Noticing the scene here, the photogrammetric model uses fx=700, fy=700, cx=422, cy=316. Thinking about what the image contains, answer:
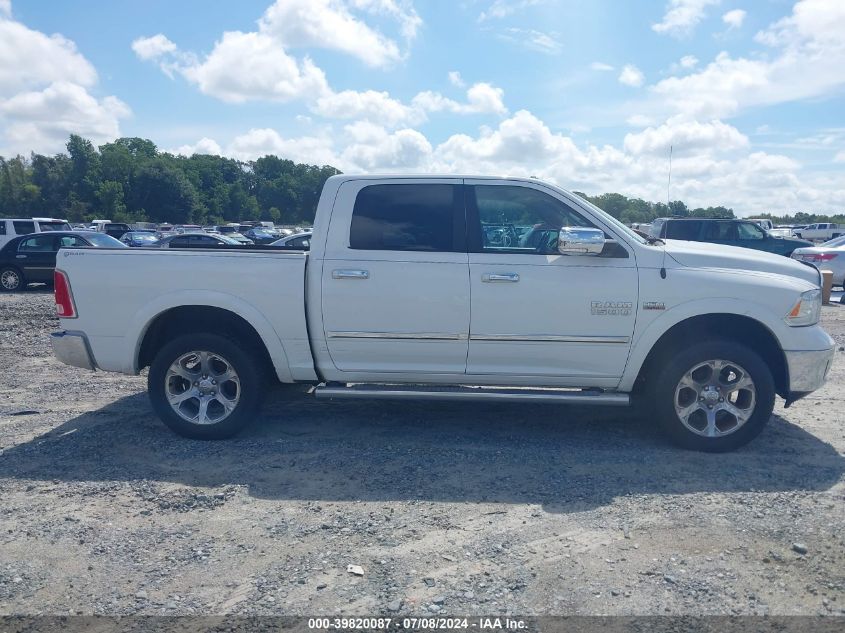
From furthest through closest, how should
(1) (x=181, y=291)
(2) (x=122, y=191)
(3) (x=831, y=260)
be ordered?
(2) (x=122, y=191) < (3) (x=831, y=260) < (1) (x=181, y=291)

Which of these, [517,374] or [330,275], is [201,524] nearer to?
[330,275]

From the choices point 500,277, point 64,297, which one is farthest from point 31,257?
point 500,277

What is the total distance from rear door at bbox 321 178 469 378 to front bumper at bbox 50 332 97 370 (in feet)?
6.36

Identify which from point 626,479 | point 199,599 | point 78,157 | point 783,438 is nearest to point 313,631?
point 199,599

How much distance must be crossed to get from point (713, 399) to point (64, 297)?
5.08 metres

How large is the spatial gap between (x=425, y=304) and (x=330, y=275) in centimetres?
76

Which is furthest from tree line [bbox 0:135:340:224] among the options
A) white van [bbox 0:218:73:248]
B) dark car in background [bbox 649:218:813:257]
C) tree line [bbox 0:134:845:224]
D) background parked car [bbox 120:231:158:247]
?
dark car in background [bbox 649:218:813:257]

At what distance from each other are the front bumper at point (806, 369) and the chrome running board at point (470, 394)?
1.22 m

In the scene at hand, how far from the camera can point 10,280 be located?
59.2ft

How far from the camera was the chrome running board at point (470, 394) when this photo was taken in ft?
17.1

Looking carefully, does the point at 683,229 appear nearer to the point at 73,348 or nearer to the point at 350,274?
the point at 350,274

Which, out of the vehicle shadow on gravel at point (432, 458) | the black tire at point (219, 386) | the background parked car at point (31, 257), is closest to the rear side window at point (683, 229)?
the vehicle shadow on gravel at point (432, 458)

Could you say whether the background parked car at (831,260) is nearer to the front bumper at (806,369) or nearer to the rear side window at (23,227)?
the front bumper at (806,369)

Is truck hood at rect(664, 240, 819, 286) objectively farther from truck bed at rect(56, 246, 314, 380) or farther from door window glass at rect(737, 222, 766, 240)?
door window glass at rect(737, 222, 766, 240)
